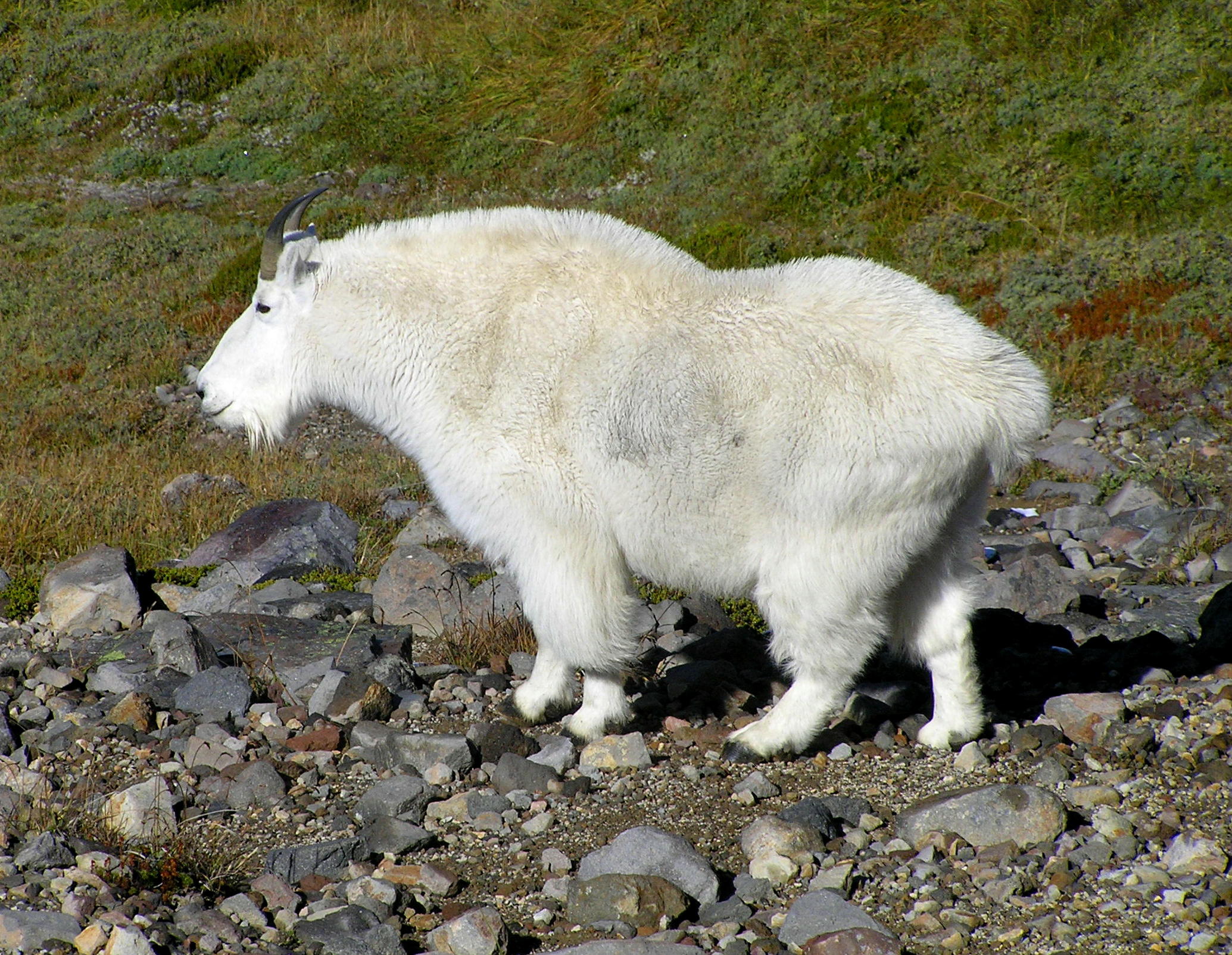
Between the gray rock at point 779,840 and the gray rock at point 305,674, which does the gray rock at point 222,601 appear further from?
the gray rock at point 779,840

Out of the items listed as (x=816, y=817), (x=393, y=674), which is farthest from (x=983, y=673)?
(x=393, y=674)

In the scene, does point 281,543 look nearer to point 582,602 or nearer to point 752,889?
point 582,602

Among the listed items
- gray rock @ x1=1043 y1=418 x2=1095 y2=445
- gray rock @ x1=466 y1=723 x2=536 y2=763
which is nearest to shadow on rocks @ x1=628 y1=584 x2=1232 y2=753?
gray rock @ x1=466 y1=723 x2=536 y2=763

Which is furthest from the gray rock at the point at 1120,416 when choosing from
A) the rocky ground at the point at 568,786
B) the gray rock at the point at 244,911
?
the gray rock at the point at 244,911

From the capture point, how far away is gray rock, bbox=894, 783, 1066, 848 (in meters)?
4.13

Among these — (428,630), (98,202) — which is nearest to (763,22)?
(98,202)

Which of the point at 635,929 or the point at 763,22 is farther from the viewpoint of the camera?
the point at 763,22

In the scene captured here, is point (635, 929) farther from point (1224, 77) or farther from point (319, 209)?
point (319, 209)

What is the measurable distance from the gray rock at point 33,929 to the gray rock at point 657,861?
1620 millimetres

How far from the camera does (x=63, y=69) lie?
1076 inches

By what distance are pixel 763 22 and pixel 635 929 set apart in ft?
62.7

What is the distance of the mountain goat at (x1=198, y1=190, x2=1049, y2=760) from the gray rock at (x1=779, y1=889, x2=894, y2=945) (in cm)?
122

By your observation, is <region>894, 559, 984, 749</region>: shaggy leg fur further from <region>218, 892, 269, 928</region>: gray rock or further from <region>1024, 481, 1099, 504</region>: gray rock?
<region>1024, 481, 1099, 504</region>: gray rock

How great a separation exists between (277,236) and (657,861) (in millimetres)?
3098
